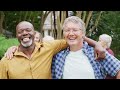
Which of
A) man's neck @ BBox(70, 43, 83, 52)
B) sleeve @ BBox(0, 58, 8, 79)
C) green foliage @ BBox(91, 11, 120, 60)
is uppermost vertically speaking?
man's neck @ BBox(70, 43, 83, 52)

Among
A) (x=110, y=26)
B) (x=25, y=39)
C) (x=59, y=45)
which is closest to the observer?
(x=25, y=39)

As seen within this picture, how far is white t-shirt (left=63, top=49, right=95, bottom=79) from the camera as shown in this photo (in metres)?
3.06

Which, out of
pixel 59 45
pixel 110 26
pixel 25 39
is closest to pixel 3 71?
pixel 25 39

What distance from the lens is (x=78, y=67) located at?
309cm

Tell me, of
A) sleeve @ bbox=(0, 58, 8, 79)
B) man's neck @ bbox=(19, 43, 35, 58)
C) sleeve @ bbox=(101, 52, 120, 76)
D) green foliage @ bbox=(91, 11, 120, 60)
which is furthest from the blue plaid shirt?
green foliage @ bbox=(91, 11, 120, 60)

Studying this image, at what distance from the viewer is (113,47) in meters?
13.3

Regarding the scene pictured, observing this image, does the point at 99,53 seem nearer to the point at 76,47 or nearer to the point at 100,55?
the point at 100,55

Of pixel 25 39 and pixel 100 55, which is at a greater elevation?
pixel 25 39

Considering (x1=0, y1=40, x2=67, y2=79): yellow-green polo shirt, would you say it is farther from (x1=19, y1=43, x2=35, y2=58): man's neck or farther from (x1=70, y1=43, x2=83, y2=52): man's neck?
(x1=70, y1=43, x2=83, y2=52): man's neck

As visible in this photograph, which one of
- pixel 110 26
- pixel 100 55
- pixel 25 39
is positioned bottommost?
pixel 110 26

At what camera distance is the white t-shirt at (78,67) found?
3.06 meters

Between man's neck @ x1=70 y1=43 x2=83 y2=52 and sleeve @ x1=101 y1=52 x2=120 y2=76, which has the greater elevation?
man's neck @ x1=70 y1=43 x2=83 y2=52
